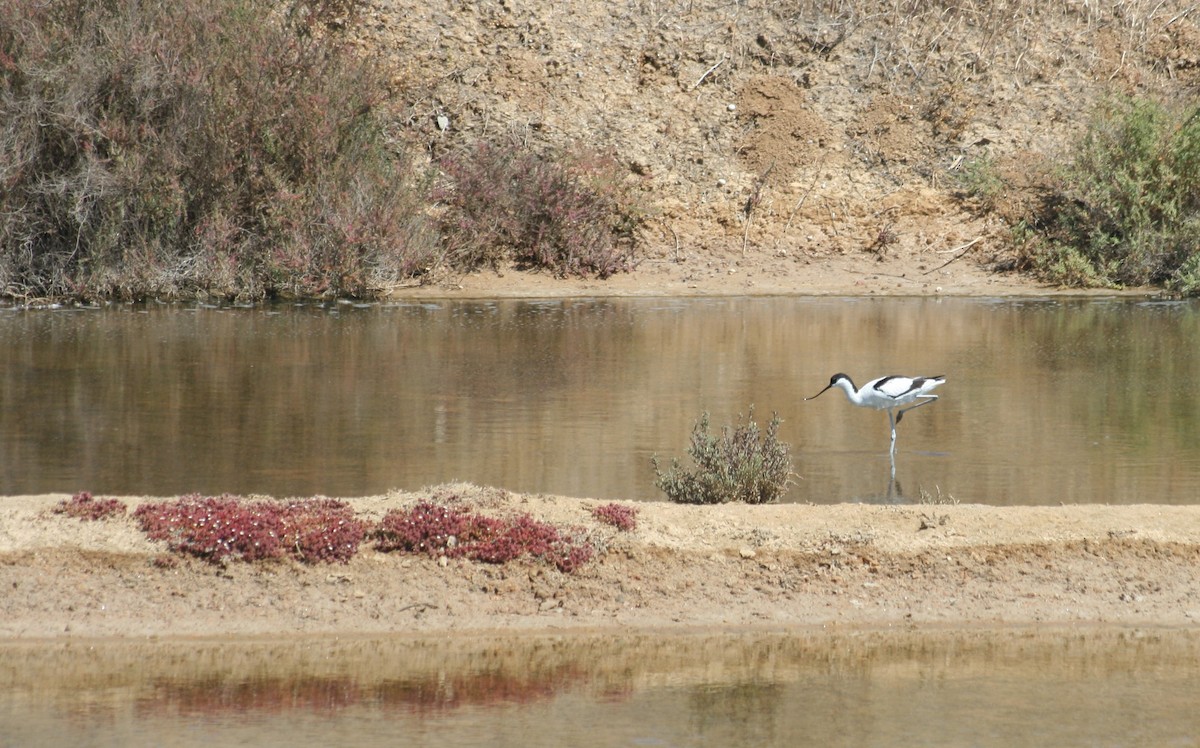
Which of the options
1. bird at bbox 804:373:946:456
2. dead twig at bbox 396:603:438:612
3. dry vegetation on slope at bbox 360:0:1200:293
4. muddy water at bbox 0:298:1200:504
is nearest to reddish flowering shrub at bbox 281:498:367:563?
dead twig at bbox 396:603:438:612

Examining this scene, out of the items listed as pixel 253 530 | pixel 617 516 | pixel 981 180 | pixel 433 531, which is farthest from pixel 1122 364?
pixel 981 180

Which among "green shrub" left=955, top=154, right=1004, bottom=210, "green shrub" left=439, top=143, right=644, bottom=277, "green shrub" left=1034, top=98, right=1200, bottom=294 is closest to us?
"green shrub" left=1034, top=98, right=1200, bottom=294

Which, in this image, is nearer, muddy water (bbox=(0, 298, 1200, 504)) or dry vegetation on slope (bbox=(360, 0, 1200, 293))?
muddy water (bbox=(0, 298, 1200, 504))

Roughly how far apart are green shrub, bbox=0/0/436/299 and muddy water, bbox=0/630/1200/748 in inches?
751

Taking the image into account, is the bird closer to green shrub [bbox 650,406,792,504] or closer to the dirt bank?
green shrub [bbox 650,406,792,504]

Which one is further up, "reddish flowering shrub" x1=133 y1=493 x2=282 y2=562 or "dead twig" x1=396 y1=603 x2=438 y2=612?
"reddish flowering shrub" x1=133 y1=493 x2=282 y2=562

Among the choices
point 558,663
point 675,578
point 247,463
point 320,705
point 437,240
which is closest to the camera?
point 320,705

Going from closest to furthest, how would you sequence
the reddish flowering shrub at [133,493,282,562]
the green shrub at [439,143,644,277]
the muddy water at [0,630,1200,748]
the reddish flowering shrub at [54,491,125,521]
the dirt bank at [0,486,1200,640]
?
the muddy water at [0,630,1200,748]
the dirt bank at [0,486,1200,640]
the reddish flowering shrub at [133,493,282,562]
the reddish flowering shrub at [54,491,125,521]
the green shrub at [439,143,644,277]

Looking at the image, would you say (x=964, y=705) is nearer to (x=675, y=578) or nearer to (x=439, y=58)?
(x=675, y=578)

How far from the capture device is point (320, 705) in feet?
23.5

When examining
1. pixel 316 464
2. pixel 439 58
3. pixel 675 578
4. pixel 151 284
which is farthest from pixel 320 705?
pixel 439 58

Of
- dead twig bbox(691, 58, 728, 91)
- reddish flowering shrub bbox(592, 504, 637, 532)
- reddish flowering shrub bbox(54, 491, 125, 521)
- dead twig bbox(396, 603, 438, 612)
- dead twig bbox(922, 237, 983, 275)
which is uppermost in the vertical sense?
dead twig bbox(691, 58, 728, 91)

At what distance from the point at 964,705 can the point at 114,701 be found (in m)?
4.06

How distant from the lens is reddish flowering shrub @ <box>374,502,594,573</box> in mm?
8695
